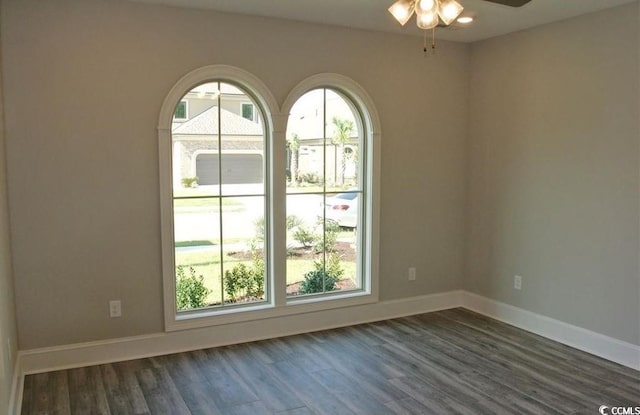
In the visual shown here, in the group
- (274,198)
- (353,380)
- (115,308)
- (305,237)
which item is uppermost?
(274,198)

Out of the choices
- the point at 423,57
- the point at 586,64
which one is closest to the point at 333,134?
the point at 423,57

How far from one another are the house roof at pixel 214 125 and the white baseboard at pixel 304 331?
62.8 inches

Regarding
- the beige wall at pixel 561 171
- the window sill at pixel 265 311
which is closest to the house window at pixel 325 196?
the window sill at pixel 265 311

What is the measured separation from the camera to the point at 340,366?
12.2ft

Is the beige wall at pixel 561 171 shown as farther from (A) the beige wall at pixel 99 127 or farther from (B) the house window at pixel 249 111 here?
(B) the house window at pixel 249 111

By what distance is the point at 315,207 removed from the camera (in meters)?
4.58

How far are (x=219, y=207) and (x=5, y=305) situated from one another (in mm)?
1687

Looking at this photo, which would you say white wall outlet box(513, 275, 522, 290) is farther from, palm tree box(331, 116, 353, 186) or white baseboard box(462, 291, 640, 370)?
palm tree box(331, 116, 353, 186)

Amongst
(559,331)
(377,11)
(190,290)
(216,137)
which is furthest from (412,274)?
(377,11)

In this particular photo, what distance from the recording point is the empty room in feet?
11.2

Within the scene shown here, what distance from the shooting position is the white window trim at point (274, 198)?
385 cm

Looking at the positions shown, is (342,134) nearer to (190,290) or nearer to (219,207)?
(219,207)

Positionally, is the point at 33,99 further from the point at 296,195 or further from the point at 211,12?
the point at 296,195

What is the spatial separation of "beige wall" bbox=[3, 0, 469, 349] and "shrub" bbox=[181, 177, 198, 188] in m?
0.28
